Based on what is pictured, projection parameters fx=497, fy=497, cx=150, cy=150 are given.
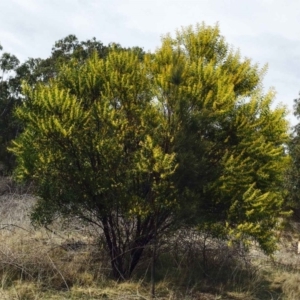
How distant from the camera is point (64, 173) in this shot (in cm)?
→ 800

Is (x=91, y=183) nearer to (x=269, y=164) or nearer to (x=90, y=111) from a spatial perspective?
(x=90, y=111)

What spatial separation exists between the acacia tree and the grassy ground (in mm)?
643

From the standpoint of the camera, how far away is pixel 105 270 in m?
8.99

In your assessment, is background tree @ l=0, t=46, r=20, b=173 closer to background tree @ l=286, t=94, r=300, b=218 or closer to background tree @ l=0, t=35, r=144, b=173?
background tree @ l=0, t=35, r=144, b=173

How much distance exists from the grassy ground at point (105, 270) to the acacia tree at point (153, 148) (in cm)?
64

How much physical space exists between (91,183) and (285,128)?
11.6 ft

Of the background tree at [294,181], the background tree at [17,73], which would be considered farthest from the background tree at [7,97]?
the background tree at [294,181]

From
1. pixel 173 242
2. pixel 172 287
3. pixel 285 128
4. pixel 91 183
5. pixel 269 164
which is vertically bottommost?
pixel 172 287

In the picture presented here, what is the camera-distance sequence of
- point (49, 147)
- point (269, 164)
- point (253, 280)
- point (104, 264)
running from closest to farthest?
1. point (49, 147)
2. point (269, 164)
3. point (104, 264)
4. point (253, 280)

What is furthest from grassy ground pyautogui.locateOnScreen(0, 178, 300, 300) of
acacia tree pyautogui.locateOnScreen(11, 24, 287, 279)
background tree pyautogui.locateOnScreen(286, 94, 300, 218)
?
background tree pyautogui.locateOnScreen(286, 94, 300, 218)

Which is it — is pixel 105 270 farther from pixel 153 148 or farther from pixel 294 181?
pixel 294 181

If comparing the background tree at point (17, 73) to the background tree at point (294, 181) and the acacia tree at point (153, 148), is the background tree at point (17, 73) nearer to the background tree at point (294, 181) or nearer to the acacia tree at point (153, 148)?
the background tree at point (294, 181)

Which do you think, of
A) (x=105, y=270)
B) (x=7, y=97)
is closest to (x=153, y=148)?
(x=105, y=270)

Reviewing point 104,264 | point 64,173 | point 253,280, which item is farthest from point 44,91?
point 253,280
